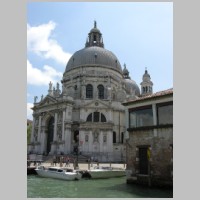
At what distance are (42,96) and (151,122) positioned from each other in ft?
120

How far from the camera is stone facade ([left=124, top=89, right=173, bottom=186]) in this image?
18953mm

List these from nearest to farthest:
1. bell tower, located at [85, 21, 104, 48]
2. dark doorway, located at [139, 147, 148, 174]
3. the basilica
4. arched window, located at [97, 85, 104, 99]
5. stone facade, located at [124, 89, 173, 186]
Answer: stone facade, located at [124, 89, 173, 186] < dark doorway, located at [139, 147, 148, 174] < the basilica < arched window, located at [97, 85, 104, 99] < bell tower, located at [85, 21, 104, 48]

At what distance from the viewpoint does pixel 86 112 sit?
49000mm

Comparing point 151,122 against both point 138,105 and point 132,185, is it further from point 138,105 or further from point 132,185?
point 132,185

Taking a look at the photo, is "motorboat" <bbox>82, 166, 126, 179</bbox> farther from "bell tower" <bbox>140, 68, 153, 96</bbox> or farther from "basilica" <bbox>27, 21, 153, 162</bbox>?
"bell tower" <bbox>140, 68, 153, 96</bbox>

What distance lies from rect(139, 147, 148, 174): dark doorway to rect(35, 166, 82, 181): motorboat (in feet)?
22.0

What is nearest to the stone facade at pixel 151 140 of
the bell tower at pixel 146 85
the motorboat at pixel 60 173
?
the motorboat at pixel 60 173

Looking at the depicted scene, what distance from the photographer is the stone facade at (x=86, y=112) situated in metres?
47.1

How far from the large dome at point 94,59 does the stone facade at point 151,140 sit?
35410mm

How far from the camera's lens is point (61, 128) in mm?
47781

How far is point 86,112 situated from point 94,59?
12.8 meters

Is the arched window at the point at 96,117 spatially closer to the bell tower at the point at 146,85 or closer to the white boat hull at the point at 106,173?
the bell tower at the point at 146,85

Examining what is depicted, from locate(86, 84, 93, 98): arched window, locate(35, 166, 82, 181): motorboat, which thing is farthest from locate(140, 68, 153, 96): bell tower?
locate(35, 166, 82, 181): motorboat

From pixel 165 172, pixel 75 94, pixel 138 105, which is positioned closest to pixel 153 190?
pixel 165 172
